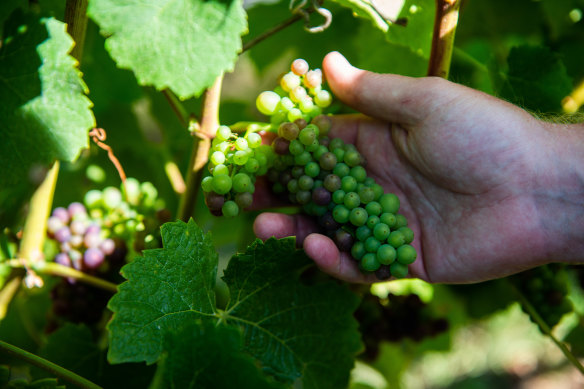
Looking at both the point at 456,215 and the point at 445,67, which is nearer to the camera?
the point at 445,67

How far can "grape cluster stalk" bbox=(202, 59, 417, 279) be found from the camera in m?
0.96

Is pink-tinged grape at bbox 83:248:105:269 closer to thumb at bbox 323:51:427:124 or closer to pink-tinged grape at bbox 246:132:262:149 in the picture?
pink-tinged grape at bbox 246:132:262:149

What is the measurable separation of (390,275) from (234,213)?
1.13 ft

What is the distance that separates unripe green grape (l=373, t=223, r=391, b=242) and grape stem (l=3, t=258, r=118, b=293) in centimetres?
55

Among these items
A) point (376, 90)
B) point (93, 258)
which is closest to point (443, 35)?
point (376, 90)

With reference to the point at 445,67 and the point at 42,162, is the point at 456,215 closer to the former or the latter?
the point at 445,67

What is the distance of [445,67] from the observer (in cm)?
105

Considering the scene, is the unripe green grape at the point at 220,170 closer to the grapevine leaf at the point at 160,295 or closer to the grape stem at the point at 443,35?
the grapevine leaf at the point at 160,295

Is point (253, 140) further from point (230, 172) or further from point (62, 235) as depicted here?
point (62, 235)

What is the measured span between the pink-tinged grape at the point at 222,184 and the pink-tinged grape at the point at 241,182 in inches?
0.6

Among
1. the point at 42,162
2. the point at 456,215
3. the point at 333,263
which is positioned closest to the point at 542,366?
the point at 456,215

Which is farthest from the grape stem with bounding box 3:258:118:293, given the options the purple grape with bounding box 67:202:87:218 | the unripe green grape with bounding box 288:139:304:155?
the unripe green grape with bounding box 288:139:304:155

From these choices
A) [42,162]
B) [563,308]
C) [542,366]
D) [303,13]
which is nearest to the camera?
[42,162]

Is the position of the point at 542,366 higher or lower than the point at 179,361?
lower
